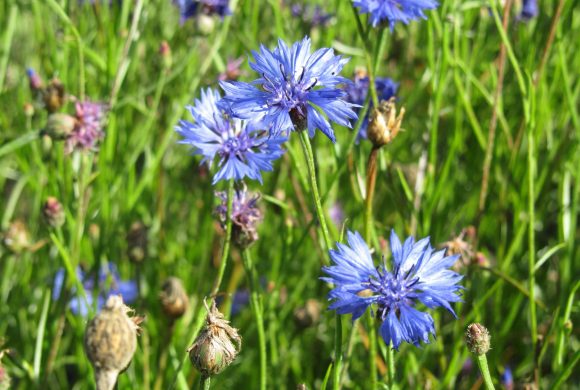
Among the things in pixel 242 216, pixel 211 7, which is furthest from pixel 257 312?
pixel 211 7

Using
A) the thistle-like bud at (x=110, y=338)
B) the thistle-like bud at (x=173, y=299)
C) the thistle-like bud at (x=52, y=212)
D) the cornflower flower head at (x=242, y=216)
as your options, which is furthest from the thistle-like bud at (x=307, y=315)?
the thistle-like bud at (x=110, y=338)

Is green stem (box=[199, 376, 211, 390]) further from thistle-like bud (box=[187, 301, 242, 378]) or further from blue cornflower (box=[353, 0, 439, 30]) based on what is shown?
blue cornflower (box=[353, 0, 439, 30])

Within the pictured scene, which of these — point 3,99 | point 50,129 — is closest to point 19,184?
point 3,99

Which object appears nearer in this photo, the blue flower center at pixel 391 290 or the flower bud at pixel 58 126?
the blue flower center at pixel 391 290

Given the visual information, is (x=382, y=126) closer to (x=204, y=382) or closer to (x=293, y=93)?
(x=293, y=93)

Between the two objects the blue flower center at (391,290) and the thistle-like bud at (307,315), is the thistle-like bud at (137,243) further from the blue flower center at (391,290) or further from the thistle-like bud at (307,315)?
the blue flower center at (391,290)

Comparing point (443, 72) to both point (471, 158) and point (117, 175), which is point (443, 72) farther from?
point (117, 175)
